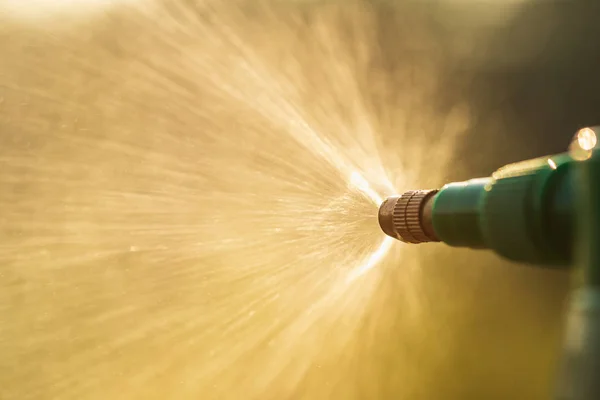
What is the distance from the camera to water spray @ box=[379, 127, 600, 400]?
0.64ft

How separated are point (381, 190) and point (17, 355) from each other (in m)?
0.42

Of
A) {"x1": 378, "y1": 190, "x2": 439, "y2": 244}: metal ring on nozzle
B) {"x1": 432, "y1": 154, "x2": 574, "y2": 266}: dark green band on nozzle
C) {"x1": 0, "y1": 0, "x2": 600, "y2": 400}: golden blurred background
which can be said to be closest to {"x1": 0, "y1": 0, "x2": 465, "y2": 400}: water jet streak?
{"x1": 0, "y1": 0, "x2": 600, "y2": 400}: golden blurred background

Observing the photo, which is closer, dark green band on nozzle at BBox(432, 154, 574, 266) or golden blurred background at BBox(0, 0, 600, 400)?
dark green band on nozzle at BBox(432, 154, 574, 266)

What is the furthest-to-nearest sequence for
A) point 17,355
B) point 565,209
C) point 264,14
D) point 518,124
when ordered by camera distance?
point 518,124 → point 264,14 → point 17,355 → point 565,209

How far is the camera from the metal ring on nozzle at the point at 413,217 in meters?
0.42

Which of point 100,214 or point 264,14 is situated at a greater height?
point 264,14

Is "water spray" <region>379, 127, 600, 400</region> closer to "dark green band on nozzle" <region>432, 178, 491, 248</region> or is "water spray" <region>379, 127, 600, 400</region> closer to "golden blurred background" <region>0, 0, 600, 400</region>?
"dark green band on nozzle" <region>432, 178, 491, 248</region>

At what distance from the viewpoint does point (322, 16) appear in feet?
2.18

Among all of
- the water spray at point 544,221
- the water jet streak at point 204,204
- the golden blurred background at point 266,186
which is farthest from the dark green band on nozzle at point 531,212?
the water jet streak at point 204,204

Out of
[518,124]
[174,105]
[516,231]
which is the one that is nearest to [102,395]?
[174,105]

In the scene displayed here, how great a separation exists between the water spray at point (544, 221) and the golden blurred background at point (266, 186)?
0.58 ft

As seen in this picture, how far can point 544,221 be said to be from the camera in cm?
29

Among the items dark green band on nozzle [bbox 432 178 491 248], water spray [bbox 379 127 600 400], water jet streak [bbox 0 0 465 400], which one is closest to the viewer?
water spray [bbox 379 127 600 400]

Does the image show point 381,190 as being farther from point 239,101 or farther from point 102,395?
point 102,395
